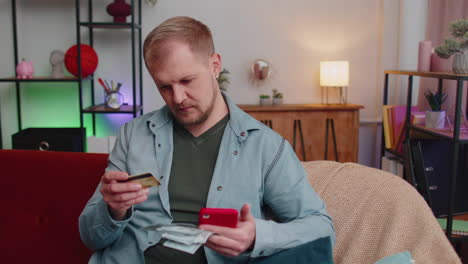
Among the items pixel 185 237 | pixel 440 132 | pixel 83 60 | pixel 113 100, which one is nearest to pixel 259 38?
pixel 113 100

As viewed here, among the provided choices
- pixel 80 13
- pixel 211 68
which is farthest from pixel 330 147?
pixel 211 68

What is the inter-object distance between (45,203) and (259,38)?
8.75 ft

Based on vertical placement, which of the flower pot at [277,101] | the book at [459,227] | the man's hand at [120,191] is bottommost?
the book at [459,227]

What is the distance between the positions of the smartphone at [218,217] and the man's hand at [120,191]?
0.58ft

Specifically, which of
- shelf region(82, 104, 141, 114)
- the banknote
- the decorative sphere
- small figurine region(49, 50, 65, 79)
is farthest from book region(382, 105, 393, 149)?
the banknote

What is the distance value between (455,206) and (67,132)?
2626mm

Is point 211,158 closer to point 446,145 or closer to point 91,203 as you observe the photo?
point 91,203

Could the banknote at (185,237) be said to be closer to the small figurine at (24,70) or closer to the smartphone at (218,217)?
the smartphone at (218,217)

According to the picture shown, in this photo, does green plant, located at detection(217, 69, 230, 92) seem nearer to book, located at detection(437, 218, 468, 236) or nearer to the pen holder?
the pen holder

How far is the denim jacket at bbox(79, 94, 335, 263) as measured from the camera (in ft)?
4.75

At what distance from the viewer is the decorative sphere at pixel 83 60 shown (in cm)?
376

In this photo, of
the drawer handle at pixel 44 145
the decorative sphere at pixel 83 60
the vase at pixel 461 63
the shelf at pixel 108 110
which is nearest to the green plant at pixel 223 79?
the shelf at pixel 108 110

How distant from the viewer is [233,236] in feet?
3.97

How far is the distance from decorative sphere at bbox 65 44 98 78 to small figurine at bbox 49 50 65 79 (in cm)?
16
